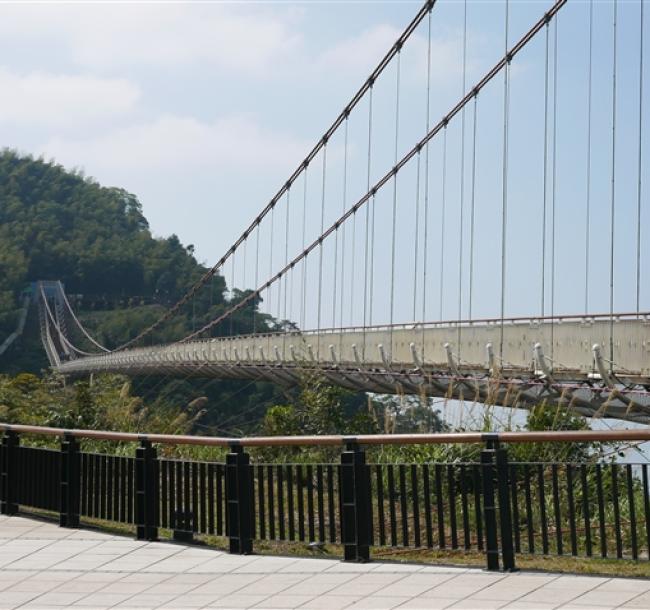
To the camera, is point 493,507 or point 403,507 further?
point 403,507

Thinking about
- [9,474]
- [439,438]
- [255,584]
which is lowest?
[255,584]

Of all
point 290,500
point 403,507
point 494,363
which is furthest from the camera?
point 494,363

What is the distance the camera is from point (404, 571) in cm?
788

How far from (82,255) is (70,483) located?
13908 centimetres

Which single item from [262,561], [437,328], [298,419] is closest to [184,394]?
[437,328]

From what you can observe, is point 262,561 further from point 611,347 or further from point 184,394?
point 184,394

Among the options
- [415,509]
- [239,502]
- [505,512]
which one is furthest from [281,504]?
[505,512]

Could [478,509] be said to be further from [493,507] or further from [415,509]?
[415,509]

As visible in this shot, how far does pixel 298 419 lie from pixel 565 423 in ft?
19.0

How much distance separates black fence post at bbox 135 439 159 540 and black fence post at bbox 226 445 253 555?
34.8 inches

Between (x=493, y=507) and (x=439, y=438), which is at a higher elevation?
(x=439, y=438)

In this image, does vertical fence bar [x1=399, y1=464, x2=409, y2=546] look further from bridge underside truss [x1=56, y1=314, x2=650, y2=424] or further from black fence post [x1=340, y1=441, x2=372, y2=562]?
bridge underside truss [x1=56, y1=314, x2=650, y2=424]

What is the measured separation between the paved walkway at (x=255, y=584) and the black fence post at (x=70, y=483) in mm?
1035

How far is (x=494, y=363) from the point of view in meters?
14.6
